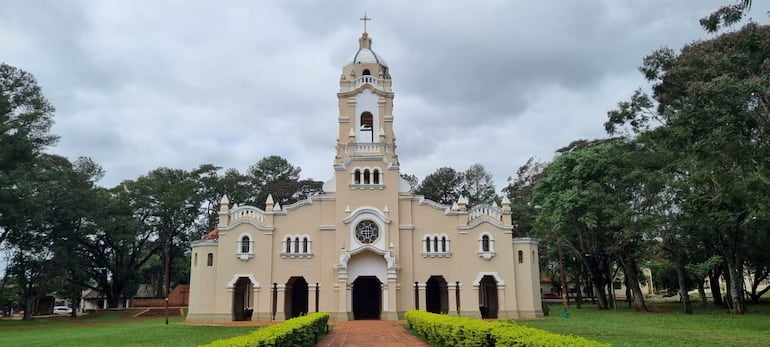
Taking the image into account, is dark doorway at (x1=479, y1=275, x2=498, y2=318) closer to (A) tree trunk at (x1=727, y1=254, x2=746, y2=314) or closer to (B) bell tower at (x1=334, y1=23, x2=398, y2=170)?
(B) bell tower at (x1=334, y1=23, x2=398, y2=170)

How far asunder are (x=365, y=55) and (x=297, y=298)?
1449 cm

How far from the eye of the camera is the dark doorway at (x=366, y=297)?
30.9 metres

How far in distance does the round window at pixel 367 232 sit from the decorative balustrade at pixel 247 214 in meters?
5.12

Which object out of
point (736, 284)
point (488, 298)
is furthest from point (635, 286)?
point (488, 298)

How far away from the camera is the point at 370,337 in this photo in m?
19.0

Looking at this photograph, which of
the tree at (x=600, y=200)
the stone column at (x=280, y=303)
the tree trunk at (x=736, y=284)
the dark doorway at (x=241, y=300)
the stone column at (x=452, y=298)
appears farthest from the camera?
the dark doorway at (x=241, y=300)

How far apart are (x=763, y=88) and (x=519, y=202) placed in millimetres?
28719

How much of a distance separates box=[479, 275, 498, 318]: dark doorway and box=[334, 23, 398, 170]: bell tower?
8014 millimetres

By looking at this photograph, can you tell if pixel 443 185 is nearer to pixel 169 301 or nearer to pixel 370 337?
pixel 169 301

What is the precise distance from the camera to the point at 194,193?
4838 cm

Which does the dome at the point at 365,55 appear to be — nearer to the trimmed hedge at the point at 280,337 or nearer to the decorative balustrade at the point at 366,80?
the decorative balustrade at the point at 366,80

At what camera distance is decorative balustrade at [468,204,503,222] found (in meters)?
30.3

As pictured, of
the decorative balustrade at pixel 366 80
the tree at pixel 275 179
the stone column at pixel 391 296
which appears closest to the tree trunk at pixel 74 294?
the tree at pixel 275 179

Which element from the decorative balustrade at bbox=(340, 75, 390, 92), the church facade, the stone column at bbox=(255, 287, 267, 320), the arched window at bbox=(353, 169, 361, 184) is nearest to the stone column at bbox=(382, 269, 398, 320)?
the church facade
